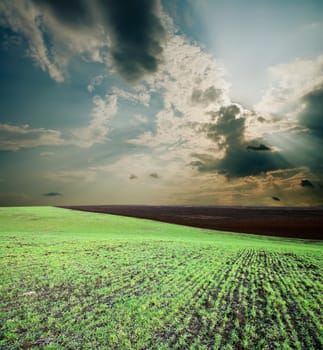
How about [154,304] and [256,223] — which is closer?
[154,304]

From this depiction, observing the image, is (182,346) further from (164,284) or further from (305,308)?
(305,308)

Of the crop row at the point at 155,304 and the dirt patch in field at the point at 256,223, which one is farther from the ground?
the dirt patch in field at the point at 256,223

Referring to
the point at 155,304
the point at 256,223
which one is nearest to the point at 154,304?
the point at 155,304

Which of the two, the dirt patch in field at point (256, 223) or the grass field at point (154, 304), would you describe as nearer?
the grass field at point (154, 304)

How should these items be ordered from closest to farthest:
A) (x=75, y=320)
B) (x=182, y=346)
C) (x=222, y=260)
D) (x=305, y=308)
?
(x=182, y=346)
(x=75, y=320)
(x=305, y=308)
(x=222, y=260)

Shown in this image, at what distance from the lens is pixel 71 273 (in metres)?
16.6

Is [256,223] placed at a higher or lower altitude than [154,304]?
higher

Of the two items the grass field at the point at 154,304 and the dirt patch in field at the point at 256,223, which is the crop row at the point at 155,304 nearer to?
the grass field at the point at 154,304

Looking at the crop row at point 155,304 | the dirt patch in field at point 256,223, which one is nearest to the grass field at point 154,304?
the crop row at point 155,304

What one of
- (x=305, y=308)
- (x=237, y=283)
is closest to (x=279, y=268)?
(x=237, y=283)

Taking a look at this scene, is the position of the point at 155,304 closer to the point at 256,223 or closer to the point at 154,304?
the point at 154,304

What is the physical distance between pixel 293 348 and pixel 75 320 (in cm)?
857

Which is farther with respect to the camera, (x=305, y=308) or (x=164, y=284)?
(x=164, y=284)

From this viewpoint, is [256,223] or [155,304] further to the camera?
[256,223]
